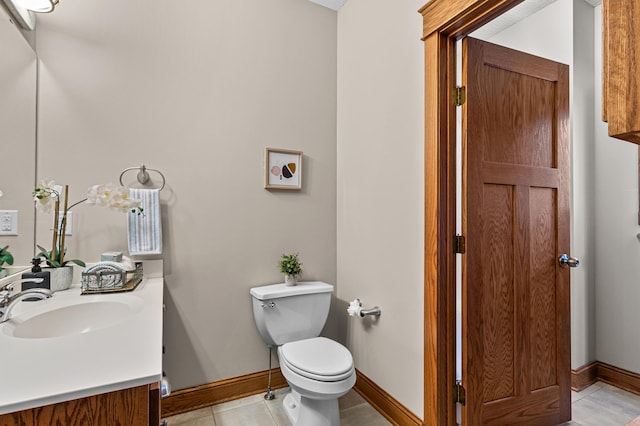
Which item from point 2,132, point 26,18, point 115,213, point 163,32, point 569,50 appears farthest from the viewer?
point 569,50

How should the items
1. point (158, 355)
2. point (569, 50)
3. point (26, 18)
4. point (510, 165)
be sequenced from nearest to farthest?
point (158, 355) < point (26, 18) < point (510, 165) < point (569, 50)

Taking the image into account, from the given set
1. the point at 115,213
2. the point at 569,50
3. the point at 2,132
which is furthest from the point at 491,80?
the point at 2,132

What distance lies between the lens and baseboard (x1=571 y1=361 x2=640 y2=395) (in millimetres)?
2044

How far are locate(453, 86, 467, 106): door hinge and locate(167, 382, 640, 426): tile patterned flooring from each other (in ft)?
5.59

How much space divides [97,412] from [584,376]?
8.92 feet

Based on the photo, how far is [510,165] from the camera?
1.62 m

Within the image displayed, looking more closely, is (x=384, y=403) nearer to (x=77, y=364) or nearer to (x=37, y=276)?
(x=77, y=364)

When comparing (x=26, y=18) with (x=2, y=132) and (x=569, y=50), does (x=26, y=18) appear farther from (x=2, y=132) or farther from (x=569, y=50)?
(x=569, y=50)

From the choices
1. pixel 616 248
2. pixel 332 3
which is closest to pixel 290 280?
pixel 332 3

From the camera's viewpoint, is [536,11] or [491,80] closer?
[491,80]

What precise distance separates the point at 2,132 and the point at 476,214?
2.05m

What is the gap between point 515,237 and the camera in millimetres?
1631

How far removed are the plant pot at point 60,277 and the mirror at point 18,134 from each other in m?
0.21

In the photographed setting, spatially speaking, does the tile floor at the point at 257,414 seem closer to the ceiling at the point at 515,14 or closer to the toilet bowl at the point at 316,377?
the toilet bowl at the point at 316,377
